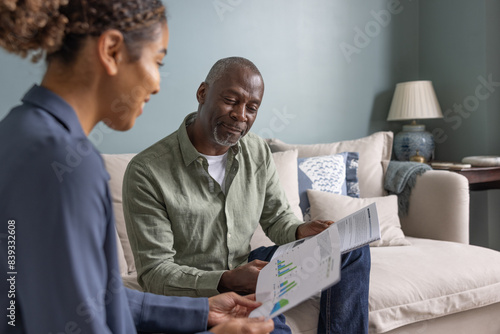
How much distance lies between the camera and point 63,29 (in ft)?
2.07

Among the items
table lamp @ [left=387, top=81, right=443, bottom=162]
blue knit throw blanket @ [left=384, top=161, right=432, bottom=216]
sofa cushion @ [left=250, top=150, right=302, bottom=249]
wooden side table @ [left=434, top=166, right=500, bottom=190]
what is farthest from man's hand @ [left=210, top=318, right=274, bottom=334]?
table lamp @ [left=387, top=81, right=443, bottom=162]

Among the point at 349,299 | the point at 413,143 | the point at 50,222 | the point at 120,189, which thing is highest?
the point at 50,222

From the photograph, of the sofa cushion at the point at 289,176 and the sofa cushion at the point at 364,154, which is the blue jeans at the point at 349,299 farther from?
the sofa cushion at the point at 364,154

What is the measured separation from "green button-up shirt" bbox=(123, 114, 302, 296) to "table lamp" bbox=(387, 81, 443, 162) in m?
1.64

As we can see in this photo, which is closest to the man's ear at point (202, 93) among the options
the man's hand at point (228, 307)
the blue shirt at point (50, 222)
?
the man's hand at point (228, 307)

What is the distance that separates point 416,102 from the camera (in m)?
3.05

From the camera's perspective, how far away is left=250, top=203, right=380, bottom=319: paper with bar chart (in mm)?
822

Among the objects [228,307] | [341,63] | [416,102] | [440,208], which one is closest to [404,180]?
[440,208]

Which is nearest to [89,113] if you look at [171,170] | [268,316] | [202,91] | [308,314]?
[268,316]

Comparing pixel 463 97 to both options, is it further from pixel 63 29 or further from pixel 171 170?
pixel 63 29

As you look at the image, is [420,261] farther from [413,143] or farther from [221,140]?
[413,143]

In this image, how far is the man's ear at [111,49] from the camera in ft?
2.10

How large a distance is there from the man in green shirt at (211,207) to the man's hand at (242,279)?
4 cm

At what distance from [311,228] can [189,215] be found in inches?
14.4
